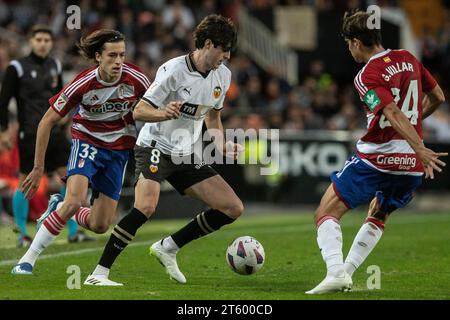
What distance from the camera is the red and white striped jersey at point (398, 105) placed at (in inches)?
326

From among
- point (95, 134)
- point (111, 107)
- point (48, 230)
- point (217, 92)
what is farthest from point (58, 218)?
point (217, 92)

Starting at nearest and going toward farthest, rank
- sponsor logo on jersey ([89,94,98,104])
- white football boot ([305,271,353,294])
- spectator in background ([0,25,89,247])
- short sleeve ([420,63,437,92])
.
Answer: white football boot ([305,271,353,294]) < short sleeve ([420,63,437,92]) < sponsor logo on jersey ([89,94,98,104]) < spectator in background ([0,25,89,247])

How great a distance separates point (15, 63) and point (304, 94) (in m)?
11.7

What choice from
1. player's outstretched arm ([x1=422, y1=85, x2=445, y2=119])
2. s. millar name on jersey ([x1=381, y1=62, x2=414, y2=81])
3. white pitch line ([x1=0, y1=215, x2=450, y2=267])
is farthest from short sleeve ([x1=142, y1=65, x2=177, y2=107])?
white pitch line ([x1=0, y1=215, x2=450, y2=267])

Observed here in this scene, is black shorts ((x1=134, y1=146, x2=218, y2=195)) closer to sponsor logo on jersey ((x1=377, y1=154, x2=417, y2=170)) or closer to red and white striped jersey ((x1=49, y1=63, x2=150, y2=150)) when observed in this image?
red and white striped jersey ((x1=49, y1=63, x2=150, y2=150))

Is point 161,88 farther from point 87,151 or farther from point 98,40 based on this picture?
point 87,151

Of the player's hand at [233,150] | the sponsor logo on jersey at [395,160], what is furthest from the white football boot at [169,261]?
the sponsor logo on jersey at [395,160]

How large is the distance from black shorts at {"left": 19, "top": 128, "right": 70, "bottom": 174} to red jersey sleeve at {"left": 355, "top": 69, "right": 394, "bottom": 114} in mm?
5406

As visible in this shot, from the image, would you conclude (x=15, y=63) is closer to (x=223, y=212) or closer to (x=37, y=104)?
(x=37, y=104)

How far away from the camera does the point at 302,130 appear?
846 inches

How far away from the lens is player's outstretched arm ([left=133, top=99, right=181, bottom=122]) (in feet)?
27.4
